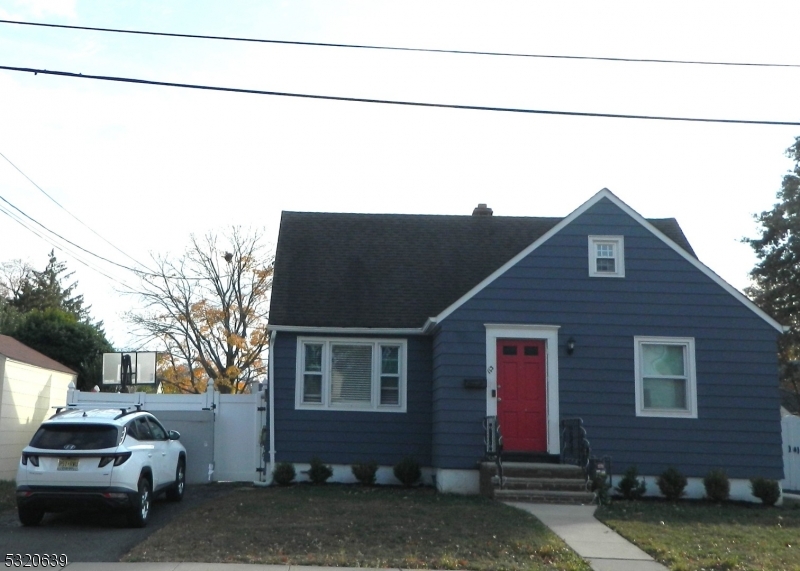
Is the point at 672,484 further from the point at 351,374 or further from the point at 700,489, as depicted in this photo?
the point at 351,374

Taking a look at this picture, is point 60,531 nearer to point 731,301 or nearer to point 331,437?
A: point 331,437

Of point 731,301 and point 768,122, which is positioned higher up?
point 768,122

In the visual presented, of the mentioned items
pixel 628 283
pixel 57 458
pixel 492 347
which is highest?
pixel 628 283

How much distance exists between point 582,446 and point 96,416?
8107 millimetres

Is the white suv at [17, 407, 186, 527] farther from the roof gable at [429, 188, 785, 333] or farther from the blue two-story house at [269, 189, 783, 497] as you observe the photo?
the roof gable at [429, 188, 785, 333]

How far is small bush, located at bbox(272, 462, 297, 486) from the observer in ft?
54.2

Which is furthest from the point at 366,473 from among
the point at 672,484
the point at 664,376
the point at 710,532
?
the point at 710,532

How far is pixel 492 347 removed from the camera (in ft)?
52.3

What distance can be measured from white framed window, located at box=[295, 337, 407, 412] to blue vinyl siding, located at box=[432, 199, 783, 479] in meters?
1.46

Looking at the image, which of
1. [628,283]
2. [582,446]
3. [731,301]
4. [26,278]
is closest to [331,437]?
[582,446]

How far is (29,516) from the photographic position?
A: 11.4 meters

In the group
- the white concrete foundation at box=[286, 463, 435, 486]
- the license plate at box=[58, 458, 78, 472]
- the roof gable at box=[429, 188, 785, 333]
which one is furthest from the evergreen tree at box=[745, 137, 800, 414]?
the license plate at box=[58, 458, 78, 472]

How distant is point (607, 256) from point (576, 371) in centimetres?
232

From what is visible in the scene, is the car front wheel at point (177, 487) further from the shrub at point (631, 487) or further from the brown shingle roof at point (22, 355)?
the shrub at point (631, 487)
